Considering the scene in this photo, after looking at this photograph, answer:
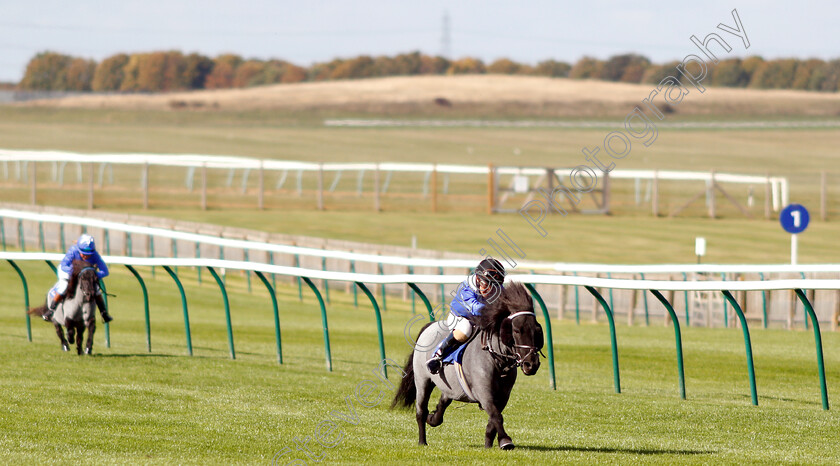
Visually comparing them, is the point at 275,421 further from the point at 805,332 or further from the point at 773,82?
the point at 773,82

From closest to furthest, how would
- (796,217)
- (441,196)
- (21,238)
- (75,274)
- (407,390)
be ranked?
1. (407,390)
2. (75,274)
3. (796,217)
4. (21,238)
5. (441,196)

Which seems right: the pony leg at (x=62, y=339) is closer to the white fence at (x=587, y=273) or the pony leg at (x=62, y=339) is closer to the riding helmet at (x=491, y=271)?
the white fence at (x=587, y=273)

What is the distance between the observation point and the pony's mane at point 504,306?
618cm

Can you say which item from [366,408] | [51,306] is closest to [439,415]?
[366,408]

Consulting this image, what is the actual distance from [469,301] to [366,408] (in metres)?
2.77

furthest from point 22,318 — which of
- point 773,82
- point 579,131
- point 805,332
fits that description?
point 773,82

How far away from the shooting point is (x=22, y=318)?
16.2 m

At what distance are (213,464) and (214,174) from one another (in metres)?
40.8

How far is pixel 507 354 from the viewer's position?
620cm

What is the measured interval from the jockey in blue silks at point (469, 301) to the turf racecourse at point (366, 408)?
23.9 inches

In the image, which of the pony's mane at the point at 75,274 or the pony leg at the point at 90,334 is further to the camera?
the pony leg at the point at 90,334

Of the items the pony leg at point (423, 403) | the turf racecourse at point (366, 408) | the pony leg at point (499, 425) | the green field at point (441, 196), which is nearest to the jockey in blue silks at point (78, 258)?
the turf racecourse at point (366, 408)

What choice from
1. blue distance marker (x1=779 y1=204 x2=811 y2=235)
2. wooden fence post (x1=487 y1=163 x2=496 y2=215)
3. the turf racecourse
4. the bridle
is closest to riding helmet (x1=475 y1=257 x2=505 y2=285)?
the bridle

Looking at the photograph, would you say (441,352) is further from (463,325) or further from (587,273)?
(587,273)
